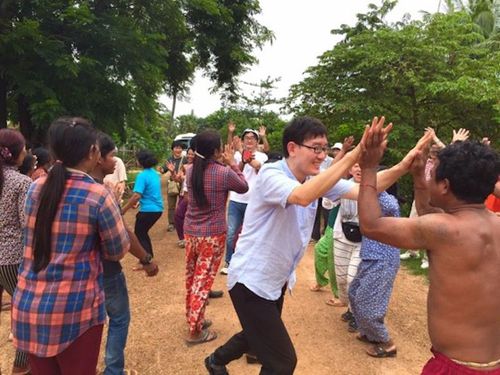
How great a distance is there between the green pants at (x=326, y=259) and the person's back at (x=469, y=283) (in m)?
2.52

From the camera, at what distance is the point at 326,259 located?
4785mm

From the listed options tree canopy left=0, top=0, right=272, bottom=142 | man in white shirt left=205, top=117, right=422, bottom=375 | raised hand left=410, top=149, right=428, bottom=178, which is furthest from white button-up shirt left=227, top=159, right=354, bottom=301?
tree canopy left=0, top=0, right=272, bottom=142

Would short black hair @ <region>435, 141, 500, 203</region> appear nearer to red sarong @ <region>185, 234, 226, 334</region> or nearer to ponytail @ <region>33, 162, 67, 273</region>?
ponytail @ <region>33, 162, 67, 273</region>

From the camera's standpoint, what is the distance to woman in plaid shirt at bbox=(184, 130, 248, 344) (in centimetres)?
388

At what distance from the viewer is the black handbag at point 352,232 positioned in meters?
4.00

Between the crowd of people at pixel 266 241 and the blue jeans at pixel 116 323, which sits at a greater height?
the crowd of people at pixel 266 241

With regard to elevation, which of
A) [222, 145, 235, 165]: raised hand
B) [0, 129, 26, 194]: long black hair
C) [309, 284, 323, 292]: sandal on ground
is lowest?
[309, 284, 323, 292]: sandal on ground

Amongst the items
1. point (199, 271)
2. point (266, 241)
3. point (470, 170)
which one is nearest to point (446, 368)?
point (470, 170)

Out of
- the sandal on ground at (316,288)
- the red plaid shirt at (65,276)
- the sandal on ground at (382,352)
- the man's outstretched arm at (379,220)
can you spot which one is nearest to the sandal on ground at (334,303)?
the sandal on ground at (316,288)

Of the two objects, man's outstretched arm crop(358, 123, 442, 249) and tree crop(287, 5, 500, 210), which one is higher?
tree crop(287, 5, 500, 210)

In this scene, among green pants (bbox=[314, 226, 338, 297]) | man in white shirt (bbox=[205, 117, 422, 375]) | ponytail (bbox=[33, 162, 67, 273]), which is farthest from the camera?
green pants (bbox=[314, 226, 338, 297])

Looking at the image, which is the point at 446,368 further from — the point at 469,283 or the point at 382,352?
the point at 382,352

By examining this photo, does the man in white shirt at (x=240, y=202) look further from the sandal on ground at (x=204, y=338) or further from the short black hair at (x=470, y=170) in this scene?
Result: the short black hair at (x=470, y=170)

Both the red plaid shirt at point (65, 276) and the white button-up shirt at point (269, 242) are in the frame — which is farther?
the white button-up shirt at point (269, 242)
